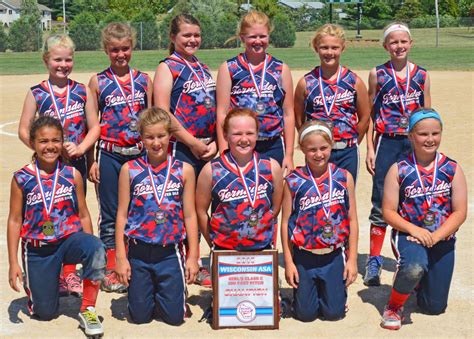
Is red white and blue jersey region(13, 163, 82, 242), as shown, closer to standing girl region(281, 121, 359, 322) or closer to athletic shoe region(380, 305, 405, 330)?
standing girl region(281, 121, 359, 322)

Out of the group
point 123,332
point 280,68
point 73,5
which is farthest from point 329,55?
point 73,5

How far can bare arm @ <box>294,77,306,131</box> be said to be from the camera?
5.94 metres

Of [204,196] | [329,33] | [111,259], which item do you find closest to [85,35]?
[111,259]

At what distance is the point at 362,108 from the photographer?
596 centimetres

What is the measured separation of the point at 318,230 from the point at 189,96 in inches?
55.9

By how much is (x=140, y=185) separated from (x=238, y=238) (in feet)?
2.48

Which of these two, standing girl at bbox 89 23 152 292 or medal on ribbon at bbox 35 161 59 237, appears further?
standing girl at bbox 89 23 152 292

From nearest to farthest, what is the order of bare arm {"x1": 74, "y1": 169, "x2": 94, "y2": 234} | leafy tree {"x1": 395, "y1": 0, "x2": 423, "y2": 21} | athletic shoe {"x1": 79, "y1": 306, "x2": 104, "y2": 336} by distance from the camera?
athletic shoe {"x1": 79, "y1": 306, "x2": 104, "y2": 336}
bare arm {"x1": 74, "y1": 169, "x2": 94, "y2": 234}
leafy tree {"x1": 395, "y1": 0, "x2": 423, "y2": 21}

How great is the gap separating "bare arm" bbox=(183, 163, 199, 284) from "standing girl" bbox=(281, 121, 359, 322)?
0.61 m

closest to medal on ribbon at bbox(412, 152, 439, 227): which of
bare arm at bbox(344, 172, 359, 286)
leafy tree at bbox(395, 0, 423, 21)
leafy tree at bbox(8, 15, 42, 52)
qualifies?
bare arm at bbox(344, 172, 359, 286)

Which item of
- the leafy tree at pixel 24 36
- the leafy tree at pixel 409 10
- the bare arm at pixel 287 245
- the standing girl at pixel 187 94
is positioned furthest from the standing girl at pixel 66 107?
the leafy tree at pixel 409 10

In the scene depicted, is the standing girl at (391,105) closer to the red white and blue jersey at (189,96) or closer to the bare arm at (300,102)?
the bare arm at (300,102)

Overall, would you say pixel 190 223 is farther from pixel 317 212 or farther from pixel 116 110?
pixel 116 110

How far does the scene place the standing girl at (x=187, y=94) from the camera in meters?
5.65
